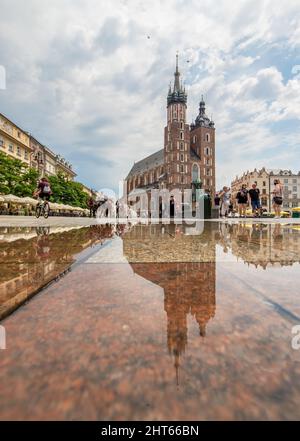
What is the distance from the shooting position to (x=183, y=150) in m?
72.9

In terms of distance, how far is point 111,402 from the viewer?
1.77 ft

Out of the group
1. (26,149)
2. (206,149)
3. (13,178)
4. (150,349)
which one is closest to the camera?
(150,349)

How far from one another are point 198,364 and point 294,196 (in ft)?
320

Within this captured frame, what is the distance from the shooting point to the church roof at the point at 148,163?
8351cm

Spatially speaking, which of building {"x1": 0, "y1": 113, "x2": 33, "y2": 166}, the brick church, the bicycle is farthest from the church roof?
the bicycle

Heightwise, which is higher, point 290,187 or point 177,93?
point 177,93

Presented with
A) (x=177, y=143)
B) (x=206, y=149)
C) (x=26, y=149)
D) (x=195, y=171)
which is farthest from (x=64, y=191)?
(x=206, y=149)

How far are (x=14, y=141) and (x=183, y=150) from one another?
44374 millimetres

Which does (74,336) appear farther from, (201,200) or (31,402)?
(201,200)

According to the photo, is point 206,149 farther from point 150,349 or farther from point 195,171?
point 150,349

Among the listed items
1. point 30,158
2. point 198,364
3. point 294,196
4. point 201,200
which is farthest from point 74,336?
point 294,196

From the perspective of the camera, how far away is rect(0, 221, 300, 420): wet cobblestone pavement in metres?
0.54

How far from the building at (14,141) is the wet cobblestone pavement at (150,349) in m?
42.3

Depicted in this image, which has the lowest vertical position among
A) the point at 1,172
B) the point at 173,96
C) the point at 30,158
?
the point at 1,172
